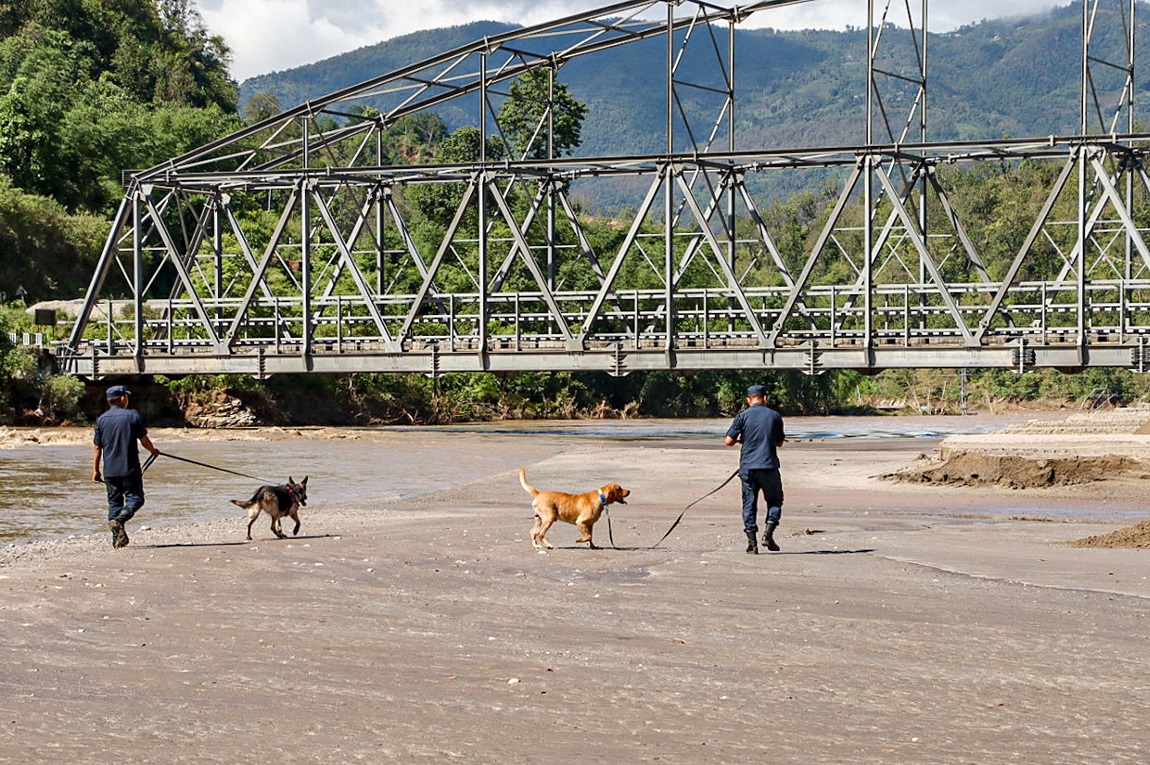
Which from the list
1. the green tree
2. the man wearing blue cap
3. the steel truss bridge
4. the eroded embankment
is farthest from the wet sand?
the green tree

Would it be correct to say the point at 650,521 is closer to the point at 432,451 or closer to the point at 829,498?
the point at 829,498

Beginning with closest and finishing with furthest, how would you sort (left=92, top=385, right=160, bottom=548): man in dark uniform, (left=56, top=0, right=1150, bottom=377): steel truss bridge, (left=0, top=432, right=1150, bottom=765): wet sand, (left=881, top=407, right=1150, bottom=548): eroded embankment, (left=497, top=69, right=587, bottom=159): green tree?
(left=0, top=432, right=1150, bottom=765): wet sand, (left=92, top=385, right=160, bottom=548): man in dark uniform, (left=881, top=407, right=1150, bottom=548): eroded embankment, (left=56, top=0, right=1150, bottom=377): steel truss bridge, (left=497, top=69, right=587, bottom=159): green tree

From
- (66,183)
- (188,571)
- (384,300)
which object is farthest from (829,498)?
(66,183)

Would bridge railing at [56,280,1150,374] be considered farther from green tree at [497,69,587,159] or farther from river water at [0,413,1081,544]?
green tree at [497,69,587,159]

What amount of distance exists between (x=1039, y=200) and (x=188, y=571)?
102536 millimetres

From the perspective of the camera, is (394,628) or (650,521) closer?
(394,628)

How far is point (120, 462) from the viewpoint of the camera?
14750mm

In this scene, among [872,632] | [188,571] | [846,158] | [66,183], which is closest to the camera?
[872,632]

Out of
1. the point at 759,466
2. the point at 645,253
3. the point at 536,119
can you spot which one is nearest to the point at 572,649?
the point at 759,466

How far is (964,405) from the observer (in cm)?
8081

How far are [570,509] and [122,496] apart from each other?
4349 millimetres

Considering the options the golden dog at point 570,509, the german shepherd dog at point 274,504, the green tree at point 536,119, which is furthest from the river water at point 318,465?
the green tree at point 536,119

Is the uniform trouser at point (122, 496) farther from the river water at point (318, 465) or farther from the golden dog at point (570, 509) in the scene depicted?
the golden dog at point (570, 509)

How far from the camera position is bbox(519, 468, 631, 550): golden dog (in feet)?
48.0
